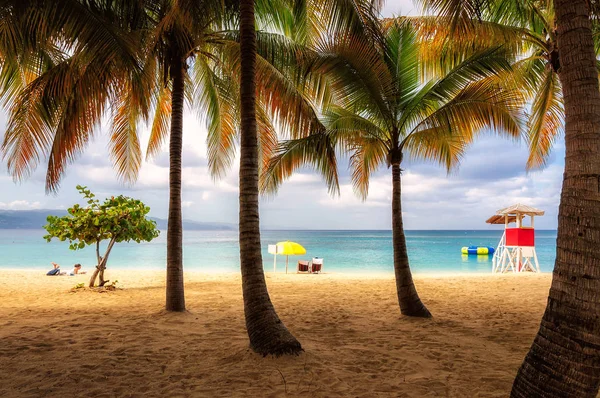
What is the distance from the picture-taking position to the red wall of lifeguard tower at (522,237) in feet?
60.5

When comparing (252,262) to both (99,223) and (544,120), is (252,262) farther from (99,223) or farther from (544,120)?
(544,120)

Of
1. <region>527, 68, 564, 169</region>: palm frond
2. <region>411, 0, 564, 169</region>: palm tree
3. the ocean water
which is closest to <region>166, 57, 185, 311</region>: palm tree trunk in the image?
<region>411, 0, 564, 169</region>: palm tree

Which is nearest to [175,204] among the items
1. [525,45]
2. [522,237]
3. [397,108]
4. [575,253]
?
[397,108]

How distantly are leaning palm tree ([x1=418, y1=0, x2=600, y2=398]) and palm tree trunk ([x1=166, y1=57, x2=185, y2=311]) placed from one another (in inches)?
241

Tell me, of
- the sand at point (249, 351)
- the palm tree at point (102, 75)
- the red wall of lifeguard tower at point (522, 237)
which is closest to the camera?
the sand at point (249, 351)

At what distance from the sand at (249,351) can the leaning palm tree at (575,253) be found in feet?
4.05

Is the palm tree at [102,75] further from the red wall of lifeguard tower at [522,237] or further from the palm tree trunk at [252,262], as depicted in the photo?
the red wall of lifeguard tower at [522,237]

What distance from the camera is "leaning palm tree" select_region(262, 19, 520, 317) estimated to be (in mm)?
6949

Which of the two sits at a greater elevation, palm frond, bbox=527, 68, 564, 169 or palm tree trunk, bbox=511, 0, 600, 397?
palm frond, bbox=527, 68, 564, 169

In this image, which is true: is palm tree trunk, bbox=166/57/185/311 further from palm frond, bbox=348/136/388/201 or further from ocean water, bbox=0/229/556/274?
ocean water, bbox=0/229/556/274

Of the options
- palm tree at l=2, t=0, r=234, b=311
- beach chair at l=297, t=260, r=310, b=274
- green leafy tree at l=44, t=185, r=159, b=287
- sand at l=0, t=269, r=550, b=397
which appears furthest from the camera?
beach chair at l=297, t=260, r=310, b=274

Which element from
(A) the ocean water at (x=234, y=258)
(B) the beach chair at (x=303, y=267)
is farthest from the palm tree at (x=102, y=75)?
(A) the ocean water at (x=234, y=258)

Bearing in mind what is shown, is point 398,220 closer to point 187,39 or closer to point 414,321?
point 414,321

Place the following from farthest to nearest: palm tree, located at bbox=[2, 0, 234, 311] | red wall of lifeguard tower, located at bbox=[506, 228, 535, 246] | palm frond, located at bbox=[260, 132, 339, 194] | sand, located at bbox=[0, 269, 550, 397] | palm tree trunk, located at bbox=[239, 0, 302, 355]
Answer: red wall of lifeguard tower, located at bbox=[506, 228, 535, 246]
palm frond, located at bbox=[260, 132, 339, 194]
palm tree, located at bbox=[2, 0, 234, 311]
palm tree trunk, located at bbox=[239, 0, 302, 355]
sand, located at bbox=[0, 269, 550, 397]
